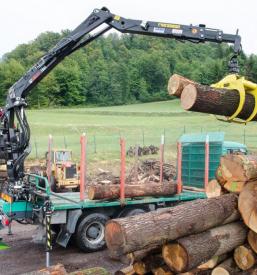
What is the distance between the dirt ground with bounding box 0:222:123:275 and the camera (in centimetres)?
891

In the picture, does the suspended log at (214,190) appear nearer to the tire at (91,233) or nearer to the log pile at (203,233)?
the log pile at (203,233)

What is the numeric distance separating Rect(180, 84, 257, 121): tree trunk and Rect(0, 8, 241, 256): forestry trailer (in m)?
4.11

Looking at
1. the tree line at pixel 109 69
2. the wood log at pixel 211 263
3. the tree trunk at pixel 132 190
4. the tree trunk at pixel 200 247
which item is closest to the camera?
the tree trunk at pixel 200 247

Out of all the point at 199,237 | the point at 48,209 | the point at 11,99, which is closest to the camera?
the point at 199,237

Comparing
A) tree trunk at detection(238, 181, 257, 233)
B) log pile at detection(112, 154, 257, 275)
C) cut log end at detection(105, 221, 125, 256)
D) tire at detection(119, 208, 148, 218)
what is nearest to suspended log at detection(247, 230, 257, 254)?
log pile at detection(112, 154, 257, 275)

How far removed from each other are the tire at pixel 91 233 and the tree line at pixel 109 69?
77.2 m

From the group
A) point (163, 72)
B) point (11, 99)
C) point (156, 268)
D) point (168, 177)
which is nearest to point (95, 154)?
point (168, 177)

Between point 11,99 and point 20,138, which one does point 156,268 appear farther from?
point 11,99

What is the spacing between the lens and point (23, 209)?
31.6ft

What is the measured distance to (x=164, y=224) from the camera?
5.20 metres

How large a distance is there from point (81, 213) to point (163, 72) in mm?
107369

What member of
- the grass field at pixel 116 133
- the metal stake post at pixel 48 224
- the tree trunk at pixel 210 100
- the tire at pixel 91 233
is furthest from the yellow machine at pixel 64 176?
the tree trunk at pixel 210 100

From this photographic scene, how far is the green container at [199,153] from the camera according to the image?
461 inches

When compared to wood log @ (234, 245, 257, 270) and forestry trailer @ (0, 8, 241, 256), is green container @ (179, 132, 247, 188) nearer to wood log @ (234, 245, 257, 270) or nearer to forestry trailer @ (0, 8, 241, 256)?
forestry trailer @ (0, 8, 241, 256)
